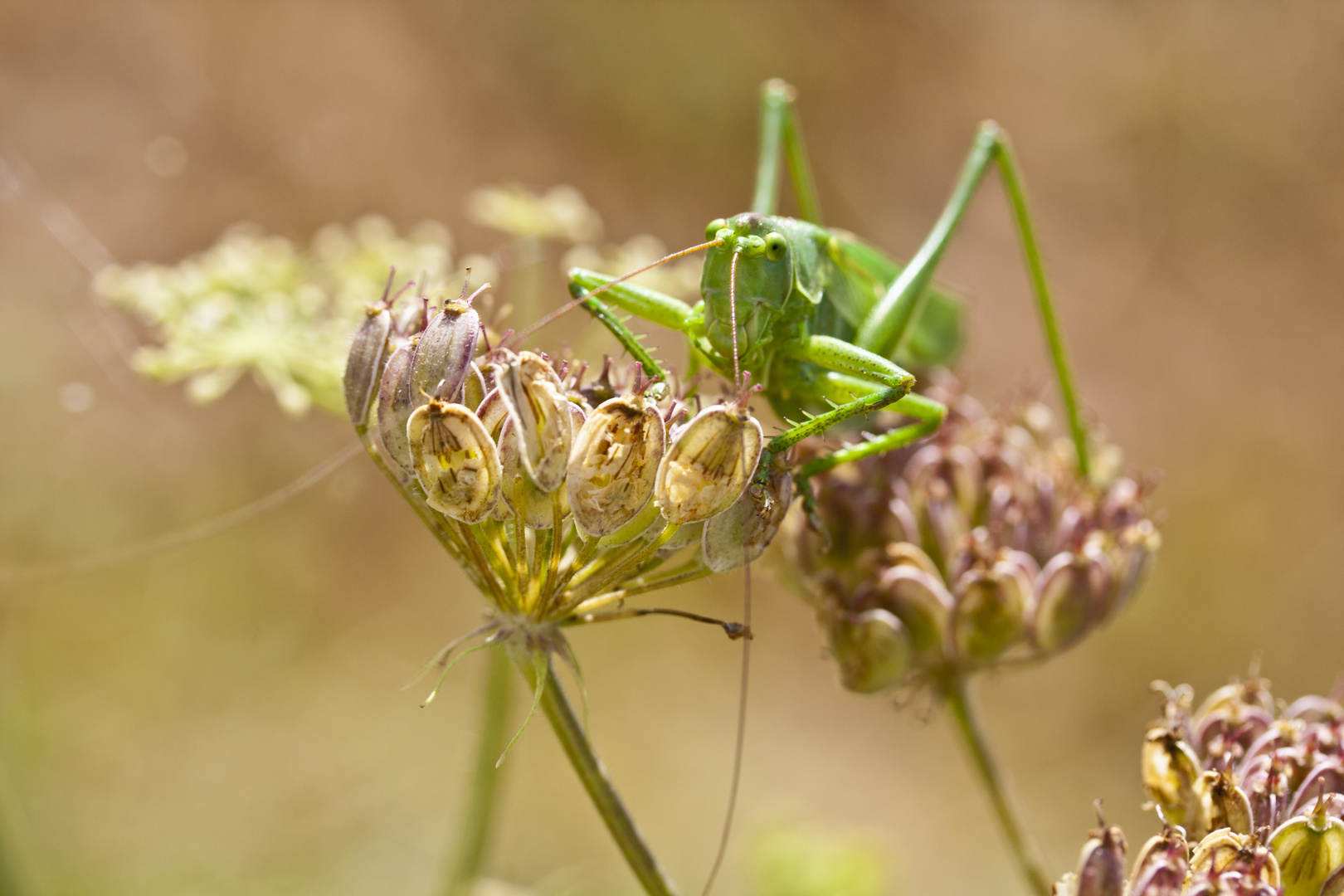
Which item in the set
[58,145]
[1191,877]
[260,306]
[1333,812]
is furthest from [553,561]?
[58,145]

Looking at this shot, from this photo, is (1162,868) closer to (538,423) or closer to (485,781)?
(538,423)

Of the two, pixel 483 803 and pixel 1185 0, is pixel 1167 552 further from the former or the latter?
pixel 483 803

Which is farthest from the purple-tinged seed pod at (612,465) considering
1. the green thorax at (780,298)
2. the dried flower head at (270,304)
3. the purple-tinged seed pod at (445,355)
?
the dried flower head at (270,304)

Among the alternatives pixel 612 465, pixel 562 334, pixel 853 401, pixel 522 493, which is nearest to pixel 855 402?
pixel 853 401

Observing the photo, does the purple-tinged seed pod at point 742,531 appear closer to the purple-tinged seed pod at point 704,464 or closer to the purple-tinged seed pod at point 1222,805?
the purple-tinged seed pod at point 704,464

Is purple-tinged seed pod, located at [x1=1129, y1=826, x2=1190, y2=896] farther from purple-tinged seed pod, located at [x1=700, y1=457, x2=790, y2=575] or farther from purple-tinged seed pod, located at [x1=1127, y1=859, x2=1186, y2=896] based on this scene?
purple-tinged seed pod, located at [x1=700, y1=457, x2=790, y2=575]
